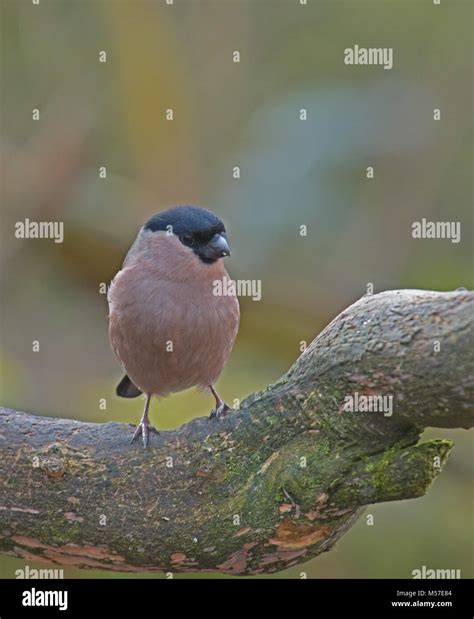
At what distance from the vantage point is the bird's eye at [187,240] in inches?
156

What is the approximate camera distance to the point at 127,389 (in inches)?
181

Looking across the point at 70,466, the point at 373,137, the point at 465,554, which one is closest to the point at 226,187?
the point at 373,137

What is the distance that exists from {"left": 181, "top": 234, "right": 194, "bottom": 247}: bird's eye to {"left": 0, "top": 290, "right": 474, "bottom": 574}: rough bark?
926 mm

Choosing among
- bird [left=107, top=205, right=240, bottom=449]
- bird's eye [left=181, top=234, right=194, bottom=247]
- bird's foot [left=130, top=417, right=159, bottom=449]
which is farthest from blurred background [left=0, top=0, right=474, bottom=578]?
bird's foot [left=130, top=417, right=159, bottom=449]

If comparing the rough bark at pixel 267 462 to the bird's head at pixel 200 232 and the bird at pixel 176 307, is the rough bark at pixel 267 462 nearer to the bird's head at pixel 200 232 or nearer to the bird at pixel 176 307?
the bird at pixel 176 307

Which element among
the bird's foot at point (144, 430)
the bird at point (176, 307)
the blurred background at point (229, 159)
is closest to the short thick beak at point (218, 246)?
the bird at point (176, 307)

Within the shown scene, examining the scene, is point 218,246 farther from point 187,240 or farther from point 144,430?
point 144,430

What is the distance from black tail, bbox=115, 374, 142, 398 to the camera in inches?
179

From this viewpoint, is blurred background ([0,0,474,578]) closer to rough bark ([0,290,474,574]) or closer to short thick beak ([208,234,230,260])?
short thick beak ([208,234,230,260])

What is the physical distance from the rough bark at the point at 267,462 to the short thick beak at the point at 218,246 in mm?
893

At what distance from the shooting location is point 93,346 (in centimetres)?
618

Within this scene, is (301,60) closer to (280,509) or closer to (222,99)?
(222,99)

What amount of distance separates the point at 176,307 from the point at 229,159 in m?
2.46

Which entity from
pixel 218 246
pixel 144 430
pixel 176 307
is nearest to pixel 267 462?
pixel 144 430
